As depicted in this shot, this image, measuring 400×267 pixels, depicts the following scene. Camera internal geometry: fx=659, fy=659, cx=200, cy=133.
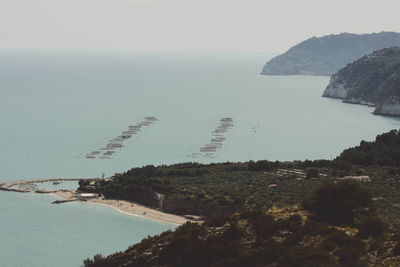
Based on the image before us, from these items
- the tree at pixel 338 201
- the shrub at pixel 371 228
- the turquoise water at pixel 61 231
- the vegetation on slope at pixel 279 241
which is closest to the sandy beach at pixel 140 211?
the turquoise water at pixel 61 231

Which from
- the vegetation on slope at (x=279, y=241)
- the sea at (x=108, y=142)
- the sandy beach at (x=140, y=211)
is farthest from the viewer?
the sandy beach at (x=140, y=211)

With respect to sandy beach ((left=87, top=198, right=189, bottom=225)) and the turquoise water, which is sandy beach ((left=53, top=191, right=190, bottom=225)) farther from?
the turquoise water

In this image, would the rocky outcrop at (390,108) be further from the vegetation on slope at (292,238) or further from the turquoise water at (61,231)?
the vegetation on slope at (292,238)

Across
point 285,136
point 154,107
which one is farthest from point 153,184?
point 154,107

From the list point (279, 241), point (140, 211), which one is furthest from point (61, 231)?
point (279, 241)

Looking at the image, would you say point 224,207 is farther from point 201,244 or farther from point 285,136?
point 285,136

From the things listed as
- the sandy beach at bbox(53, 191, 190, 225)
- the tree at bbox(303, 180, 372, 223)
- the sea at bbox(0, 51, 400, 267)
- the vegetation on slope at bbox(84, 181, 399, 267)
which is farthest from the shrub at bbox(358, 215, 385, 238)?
the sandy beach at bbox(53, 191, 190, 225)

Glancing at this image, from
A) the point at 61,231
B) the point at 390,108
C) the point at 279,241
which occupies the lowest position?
the point at 61,231

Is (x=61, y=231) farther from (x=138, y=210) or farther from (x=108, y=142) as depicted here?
(x=108, y=142)
